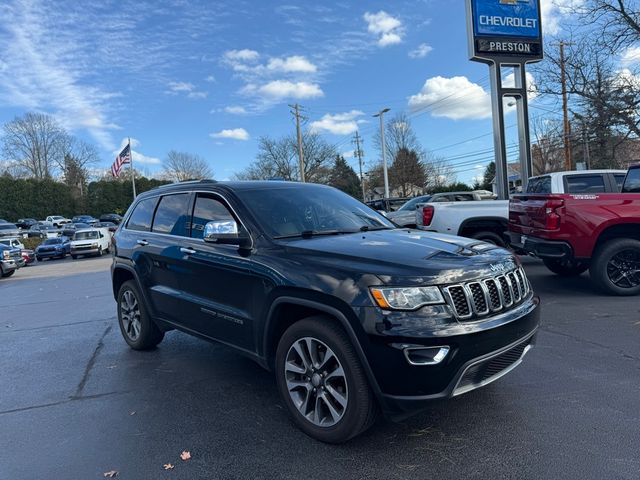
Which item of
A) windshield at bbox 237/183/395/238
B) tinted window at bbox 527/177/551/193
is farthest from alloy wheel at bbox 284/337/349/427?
tinted window at bbox 527/177/551/193

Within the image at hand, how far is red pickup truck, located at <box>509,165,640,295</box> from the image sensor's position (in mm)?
6816

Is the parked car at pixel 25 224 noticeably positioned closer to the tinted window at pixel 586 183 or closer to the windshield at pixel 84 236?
the windshield at pixel 84 236

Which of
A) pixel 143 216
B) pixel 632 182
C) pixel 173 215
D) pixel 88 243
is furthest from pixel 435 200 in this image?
pixel 88 243

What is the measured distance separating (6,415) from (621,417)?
4.79 m

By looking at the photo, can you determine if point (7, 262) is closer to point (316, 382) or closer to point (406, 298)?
point (316, 382)

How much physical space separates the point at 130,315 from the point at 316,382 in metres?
3.30

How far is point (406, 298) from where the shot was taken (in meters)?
2.81

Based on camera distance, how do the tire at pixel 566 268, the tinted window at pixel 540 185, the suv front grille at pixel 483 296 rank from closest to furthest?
the suv front grille at pixel 483 296, the tinted window at pixel 540 185, the tire at pixel 566 268

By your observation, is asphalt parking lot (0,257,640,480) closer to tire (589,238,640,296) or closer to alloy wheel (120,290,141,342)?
alloy wheel (120,290,141,342)

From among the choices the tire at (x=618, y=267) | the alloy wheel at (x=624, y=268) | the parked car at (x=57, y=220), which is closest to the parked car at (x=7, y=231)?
the parked car at (x=57, y=220)

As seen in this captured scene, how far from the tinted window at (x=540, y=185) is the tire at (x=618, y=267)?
1.37 metres

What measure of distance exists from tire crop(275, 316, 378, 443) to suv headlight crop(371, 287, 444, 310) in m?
0.38

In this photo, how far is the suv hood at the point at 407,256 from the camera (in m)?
2.89

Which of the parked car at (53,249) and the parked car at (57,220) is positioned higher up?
the parked car at (57,220)
